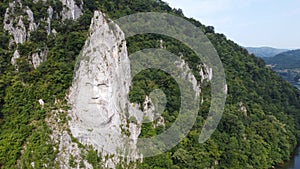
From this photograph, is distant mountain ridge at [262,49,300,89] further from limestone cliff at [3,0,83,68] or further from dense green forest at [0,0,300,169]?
limestone cliff at [3,0,83,68]

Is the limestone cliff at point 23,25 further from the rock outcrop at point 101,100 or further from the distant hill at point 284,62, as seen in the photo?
the distant hill at point 284,62

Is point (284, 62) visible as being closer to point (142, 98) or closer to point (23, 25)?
point (142, 98)

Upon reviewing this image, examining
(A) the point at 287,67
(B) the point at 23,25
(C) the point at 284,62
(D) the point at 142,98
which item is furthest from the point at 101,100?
(C) the point at 284,62

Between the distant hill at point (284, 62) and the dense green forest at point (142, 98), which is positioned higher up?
the distant hill at point (284, 62)

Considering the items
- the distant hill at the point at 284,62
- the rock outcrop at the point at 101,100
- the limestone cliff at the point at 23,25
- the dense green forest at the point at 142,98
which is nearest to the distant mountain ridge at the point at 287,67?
the distant hill at the point at 284,62

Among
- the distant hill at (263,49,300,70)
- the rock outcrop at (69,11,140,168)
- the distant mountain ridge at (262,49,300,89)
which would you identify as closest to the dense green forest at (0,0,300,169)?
the rock outcrop at (69,11,140,168)

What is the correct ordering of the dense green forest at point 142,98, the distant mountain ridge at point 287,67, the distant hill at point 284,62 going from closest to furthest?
1. the dense green forest at point 142,98
2. the distant mountain ridge at point 287,67
3. the distant hill at point 284,62

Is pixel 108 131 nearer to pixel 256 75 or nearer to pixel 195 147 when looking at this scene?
pixel 195 147

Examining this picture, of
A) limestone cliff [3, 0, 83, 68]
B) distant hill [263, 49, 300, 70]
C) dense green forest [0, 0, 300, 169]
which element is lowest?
dense green forest [0, 0, 300, 169]
